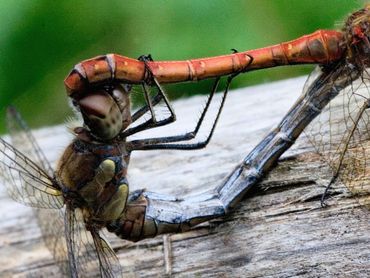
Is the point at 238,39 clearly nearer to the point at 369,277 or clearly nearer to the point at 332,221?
the point at 332,221

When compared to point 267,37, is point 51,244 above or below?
below

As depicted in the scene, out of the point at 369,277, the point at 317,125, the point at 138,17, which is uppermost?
the point at 138,17

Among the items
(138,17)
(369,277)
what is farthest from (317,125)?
(138,17)

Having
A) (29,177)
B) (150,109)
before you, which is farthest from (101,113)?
(29,177)

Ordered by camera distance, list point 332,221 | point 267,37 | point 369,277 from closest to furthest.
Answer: point 369,277
point 332,221
point 267,37

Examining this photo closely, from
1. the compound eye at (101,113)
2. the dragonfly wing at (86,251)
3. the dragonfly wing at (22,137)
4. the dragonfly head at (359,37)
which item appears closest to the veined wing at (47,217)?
the dragonfly wing at (22,137)

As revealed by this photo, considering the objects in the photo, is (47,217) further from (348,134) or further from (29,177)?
(348,134)

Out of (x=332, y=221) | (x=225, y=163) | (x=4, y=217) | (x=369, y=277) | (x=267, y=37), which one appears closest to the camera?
(x=369, y=277)

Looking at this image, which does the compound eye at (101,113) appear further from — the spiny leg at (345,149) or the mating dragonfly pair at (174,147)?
the spiny leg at (345,149)
